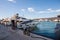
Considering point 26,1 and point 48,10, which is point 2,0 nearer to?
point 26,1

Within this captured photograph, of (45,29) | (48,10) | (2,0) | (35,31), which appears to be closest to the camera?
(2,0)

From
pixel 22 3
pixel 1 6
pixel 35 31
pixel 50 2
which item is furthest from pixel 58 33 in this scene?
pixel 35 31

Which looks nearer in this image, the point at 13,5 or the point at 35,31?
the point at 13,5

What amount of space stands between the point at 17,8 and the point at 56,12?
54.2 inches

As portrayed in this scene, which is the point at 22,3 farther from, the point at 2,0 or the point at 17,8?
the point at 2,0

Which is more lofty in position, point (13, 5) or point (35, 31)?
point (13, 5)

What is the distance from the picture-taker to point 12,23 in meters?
5.32

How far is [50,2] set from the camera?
439 cm

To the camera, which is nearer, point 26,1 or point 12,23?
point 26,1

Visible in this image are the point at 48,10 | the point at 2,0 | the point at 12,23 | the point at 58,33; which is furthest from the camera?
the point at 12,23

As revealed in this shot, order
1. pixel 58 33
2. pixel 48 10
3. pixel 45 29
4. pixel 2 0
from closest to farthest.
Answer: pixel 58 33, pixel 2 0, pixel 48 10, pixel 45 29

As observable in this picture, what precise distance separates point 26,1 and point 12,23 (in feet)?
4.85

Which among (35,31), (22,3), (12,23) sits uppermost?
(22,3)

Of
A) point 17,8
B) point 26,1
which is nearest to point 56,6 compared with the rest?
point 26,1
